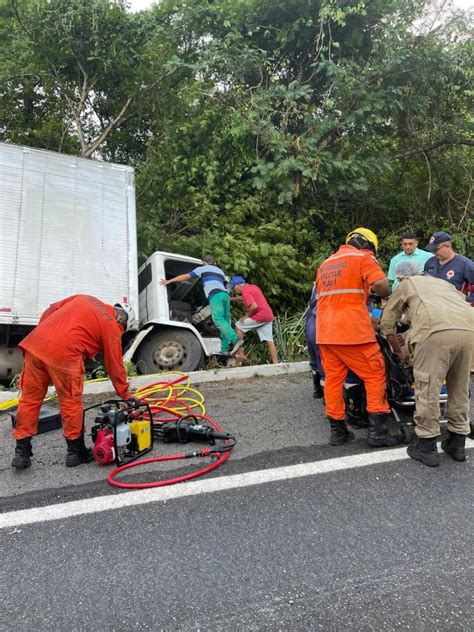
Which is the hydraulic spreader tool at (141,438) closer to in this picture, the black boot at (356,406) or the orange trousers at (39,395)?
the orange trousers at (39,395)

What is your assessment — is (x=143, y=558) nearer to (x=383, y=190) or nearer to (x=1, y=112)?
(x=383, y=190)

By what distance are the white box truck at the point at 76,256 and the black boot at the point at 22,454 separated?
252 centimetres

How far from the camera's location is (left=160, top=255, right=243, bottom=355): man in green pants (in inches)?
251

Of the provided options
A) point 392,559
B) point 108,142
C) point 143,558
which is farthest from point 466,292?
point 108,142

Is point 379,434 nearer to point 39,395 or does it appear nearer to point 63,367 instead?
point 63,367

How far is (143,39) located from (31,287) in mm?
7026

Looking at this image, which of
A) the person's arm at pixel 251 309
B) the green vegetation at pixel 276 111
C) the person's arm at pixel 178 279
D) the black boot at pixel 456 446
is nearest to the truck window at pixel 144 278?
the person's arm at pixel 178 279

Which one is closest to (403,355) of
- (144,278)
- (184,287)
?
(184,287)

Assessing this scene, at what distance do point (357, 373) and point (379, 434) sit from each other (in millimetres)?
506

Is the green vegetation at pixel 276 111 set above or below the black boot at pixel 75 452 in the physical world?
above

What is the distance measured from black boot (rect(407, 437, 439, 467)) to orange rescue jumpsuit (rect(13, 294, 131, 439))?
8.07 feet

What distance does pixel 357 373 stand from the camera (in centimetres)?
349

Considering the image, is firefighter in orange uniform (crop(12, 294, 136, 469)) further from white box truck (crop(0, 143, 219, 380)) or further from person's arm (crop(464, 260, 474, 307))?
person's arm (crop(464, 260, 474, 307))

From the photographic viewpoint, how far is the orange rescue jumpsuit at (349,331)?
343 cm
